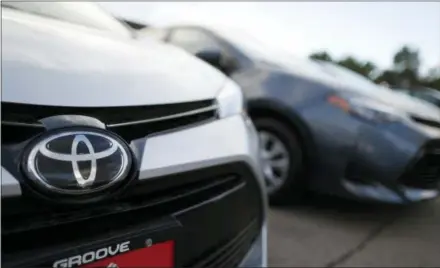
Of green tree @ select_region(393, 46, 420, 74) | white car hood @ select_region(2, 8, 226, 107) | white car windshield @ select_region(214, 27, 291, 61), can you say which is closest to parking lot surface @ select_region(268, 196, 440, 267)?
green tree @ select_region(393, 46, 420, 74)

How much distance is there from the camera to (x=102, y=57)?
4.22 ft

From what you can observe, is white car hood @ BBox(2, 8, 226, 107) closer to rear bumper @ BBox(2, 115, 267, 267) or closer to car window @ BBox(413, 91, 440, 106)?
rear bumper @ BBox(2, 115, 267, 267)

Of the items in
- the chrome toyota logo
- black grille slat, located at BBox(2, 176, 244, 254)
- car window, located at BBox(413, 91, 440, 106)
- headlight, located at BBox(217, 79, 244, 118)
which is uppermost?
car window, located at BBox(413, 91, 440, 106)

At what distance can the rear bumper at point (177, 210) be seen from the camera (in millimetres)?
961

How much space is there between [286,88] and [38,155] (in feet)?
6.93

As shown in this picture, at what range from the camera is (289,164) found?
A: 2.83 meters

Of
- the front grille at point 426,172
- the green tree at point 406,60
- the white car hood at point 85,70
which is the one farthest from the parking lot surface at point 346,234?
the white car hood at point 85,70

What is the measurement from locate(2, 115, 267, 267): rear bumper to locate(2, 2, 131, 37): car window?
675 millimetres

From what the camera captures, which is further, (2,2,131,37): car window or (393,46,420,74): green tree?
(2,2,131,37): car window

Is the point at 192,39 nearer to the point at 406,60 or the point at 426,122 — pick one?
the point at 426,122

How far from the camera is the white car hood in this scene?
102 centimetres

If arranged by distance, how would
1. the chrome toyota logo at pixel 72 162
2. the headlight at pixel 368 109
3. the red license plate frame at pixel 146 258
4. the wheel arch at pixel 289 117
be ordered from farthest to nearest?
the wheel arch at pixel 289 117 → the headlight at pixel 368 109 → the red license plate frame at pixel 146 258 → the chrome toyota logo at pixel 72 162

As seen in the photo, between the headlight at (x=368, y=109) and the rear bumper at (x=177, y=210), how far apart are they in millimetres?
741

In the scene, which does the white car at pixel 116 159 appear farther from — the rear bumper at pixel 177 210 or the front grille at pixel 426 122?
the front grille at pixel 426 122
